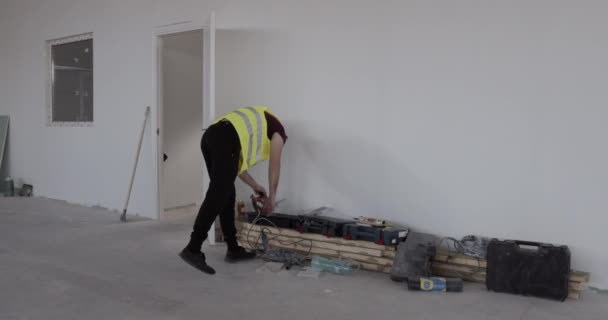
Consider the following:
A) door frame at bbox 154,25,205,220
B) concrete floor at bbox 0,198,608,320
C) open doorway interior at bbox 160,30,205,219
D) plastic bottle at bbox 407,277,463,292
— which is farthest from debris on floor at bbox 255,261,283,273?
open doorway interior at bbox 160,30,205,219

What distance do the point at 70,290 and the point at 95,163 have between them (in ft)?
10.2

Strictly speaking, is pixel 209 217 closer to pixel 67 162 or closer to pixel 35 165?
pixel 67 162

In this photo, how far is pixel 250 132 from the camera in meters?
3.00

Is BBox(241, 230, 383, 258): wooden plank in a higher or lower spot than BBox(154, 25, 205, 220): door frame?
lower

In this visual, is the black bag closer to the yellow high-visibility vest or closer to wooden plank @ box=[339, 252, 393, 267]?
wooden plank @ box=[339, 252, 393, 267]

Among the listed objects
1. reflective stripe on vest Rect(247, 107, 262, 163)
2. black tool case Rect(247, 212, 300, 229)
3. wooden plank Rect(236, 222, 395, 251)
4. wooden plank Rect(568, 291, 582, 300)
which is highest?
reflective stripe on vest Rect(247, 107, 262, 163)

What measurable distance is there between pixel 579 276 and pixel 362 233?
129 centimetres

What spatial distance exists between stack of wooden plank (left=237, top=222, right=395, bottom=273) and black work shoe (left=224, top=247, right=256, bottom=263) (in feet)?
0.66

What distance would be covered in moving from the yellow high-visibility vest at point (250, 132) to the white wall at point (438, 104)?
725 millimetres

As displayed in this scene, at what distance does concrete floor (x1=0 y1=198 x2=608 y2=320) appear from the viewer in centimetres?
238

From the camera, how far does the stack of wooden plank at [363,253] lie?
291 cm

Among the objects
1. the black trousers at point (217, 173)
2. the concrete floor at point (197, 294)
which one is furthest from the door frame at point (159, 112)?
the black trousers at point (217, 173)

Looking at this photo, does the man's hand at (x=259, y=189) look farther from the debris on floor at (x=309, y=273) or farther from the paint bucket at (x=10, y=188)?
the paint bucket at (x=10, y=188)

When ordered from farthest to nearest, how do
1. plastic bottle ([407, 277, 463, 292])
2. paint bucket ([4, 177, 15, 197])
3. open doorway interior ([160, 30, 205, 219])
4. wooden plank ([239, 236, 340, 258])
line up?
paint bucket ([4, 177, 15, 197]), open doorway interior ([160, 30, 205, 219]), wooden plank ([239, 236, 340, 258]), plastic bottle ([407, 277, 463, 292])
